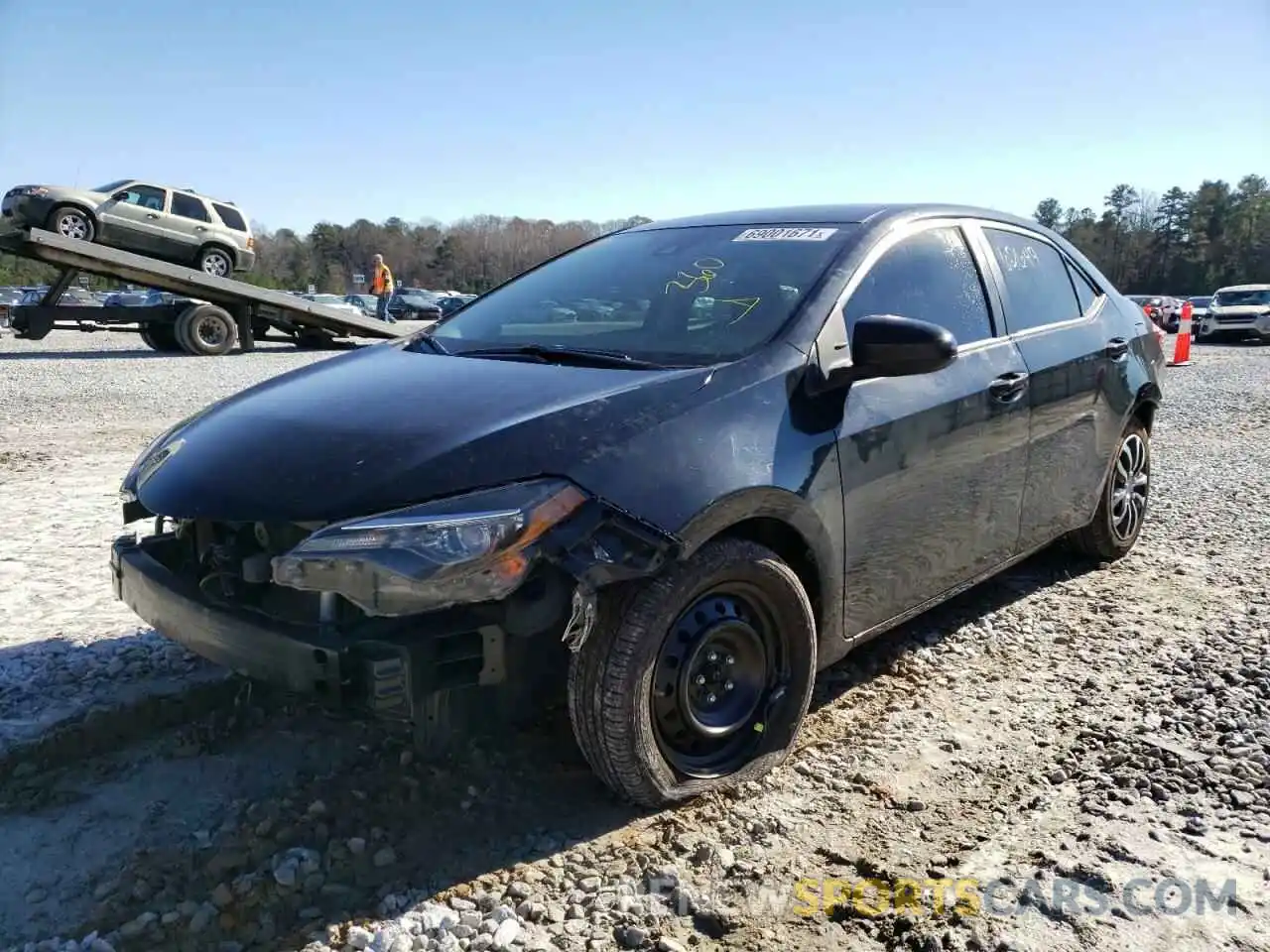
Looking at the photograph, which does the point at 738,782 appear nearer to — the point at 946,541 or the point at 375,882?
the point at 375,882

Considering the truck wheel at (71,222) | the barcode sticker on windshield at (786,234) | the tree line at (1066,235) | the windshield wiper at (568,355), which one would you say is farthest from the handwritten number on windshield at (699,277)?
the tree line at (1066,235)

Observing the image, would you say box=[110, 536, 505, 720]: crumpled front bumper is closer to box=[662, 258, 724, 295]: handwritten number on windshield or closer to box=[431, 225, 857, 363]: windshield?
box=[431, 225, 857, 363]: windshield

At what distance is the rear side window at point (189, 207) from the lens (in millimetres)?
20422

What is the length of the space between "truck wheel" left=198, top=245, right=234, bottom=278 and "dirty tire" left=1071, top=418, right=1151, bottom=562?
20.0 meters

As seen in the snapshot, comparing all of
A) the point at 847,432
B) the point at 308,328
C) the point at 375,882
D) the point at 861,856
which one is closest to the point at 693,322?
the point at 847,432

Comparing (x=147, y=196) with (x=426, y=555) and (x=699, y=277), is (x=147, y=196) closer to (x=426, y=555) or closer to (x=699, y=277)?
(x=699, y=277)

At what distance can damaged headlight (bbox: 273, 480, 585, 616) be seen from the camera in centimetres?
222

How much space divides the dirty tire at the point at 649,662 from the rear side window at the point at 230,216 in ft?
70.6

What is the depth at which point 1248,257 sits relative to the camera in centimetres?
7450

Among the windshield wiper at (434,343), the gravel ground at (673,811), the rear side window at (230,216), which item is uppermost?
the rear side window at (230,216)

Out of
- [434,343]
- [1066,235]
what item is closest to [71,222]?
[434,343]

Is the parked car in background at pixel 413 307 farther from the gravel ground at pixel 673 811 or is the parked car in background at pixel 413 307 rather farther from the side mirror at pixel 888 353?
the side mirror at pixel 888 353

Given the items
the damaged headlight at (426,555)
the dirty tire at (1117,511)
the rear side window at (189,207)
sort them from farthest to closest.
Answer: the rear side window at (189,207) → the dirty tire at (1117,511) → the damaged headlight at (426,555)

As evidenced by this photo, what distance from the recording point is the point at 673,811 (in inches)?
107
